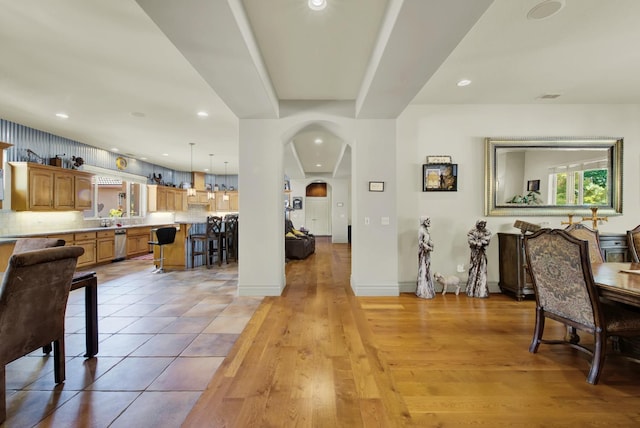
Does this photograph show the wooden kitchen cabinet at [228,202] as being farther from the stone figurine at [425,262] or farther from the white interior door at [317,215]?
the stone figurine at [425,262]

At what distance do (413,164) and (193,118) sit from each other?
3874 millimetres

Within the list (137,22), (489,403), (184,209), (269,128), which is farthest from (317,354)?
(184,209)

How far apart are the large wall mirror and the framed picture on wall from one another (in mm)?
514

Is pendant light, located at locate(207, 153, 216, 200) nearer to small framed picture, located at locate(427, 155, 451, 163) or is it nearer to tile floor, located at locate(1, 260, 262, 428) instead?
tile floor, located at locate(1, 260, 262, 428)

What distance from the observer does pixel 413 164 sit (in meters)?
4.17

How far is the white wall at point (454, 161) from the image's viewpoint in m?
4.13

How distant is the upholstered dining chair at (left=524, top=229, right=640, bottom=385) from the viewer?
1896 mm

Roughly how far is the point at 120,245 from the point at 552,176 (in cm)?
920

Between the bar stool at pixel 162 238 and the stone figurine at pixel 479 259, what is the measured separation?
535 centimetres

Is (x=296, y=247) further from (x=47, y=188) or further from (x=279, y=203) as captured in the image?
(x=47, y=188)

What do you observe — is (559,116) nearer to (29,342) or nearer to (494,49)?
(494,49)

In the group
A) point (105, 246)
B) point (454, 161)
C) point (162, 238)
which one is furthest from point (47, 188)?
point (454, 161)

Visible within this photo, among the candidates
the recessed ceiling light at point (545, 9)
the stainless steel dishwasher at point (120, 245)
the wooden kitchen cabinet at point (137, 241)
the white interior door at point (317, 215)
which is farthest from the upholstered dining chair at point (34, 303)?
the white interior door at point (317, 215)

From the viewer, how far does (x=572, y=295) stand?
2.03m
